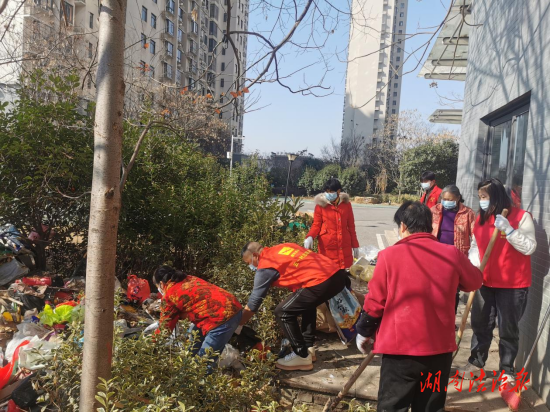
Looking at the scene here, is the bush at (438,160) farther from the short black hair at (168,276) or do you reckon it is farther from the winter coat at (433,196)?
the short black hair at (168,276)

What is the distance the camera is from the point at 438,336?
2232 millimetres

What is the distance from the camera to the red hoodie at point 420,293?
2223 mm

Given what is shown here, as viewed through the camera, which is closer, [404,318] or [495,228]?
[404,318]

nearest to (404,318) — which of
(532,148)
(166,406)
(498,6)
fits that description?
(166,406)

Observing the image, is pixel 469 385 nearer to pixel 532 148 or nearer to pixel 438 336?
pixel 438 336

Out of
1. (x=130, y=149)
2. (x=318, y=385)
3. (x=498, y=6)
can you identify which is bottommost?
(x=318, y=385)

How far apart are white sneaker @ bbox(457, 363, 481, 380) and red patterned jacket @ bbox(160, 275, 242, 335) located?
2003 mm

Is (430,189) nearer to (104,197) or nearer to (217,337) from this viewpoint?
(217,337)

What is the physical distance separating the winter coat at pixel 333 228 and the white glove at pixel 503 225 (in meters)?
2.02

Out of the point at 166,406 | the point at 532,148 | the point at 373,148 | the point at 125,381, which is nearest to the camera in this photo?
the point at 166,406

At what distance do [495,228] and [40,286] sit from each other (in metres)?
4.80

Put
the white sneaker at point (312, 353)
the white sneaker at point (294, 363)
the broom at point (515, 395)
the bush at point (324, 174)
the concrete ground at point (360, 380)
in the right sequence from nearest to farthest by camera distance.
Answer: the broom at point (515, 395) → the concrete ground at point (360, 380) → the white sneaker at point (294, 363) → the white sneaker at point (312, 353) → the bush at point (324, 174)

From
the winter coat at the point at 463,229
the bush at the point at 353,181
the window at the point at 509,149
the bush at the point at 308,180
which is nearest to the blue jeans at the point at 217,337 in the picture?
the winter coat at the point at 463,229

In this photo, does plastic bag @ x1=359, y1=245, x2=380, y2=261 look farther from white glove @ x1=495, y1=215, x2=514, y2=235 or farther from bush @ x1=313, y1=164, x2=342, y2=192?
bush @ x1=313, y1=164, x2=342, y2=192
